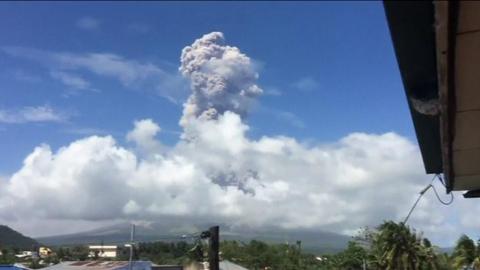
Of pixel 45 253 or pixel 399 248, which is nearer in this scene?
pixel 399 248

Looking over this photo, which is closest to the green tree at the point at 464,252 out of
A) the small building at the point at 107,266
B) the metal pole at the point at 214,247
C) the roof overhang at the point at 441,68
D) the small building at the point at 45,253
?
the small building at the point at 107,266

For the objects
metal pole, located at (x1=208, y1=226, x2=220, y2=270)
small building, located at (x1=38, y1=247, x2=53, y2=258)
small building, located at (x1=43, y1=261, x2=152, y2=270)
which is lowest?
metal pole, located at (x1=208, y1=226, x2=220, y2=270)

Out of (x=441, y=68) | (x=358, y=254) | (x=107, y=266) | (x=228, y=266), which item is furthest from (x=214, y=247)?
A: (x=228, y=266)

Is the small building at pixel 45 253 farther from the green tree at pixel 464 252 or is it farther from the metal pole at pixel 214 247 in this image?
the metal pole at pixel 214 247

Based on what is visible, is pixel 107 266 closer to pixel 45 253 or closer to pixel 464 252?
pixel 464 252

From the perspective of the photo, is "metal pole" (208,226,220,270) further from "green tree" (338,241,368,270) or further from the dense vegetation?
"green tree" (338,241,368,270)

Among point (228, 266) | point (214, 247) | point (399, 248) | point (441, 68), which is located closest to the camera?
point (441, 68)

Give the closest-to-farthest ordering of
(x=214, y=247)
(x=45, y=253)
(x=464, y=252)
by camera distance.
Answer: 1. (x=214, y=247)
2. (x=464, y=252)
3. (x=45, y=253)

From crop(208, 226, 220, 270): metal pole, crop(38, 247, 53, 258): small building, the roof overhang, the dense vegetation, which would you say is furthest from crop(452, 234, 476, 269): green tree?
Answer: crop(38, 247, 53, 258): small building
